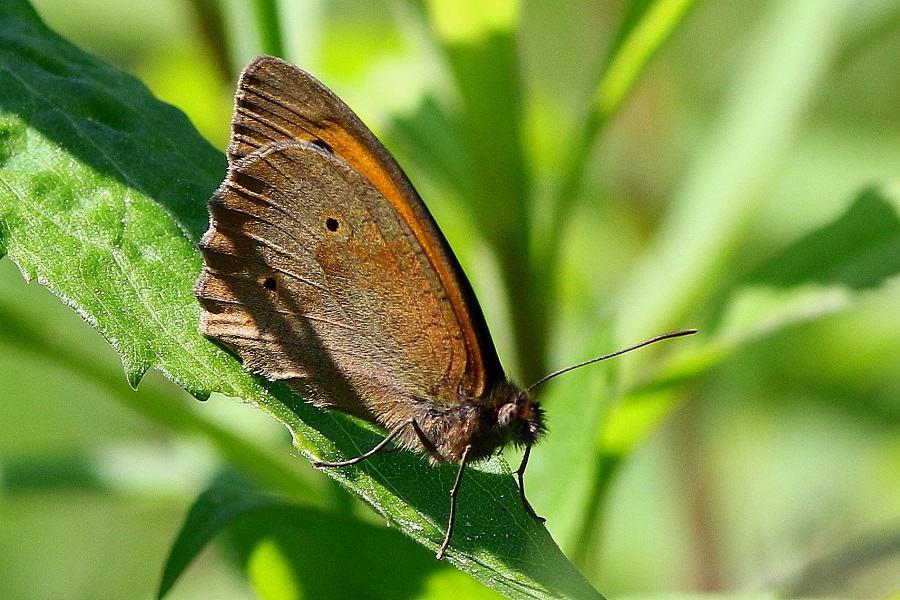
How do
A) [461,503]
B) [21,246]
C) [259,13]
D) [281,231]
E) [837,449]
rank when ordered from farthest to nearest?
[837,449] → [281,231] → [259,13] → [461,503] → [21,246]

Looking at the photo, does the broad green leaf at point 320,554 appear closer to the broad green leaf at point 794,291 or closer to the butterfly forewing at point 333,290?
the butterfly forewing at point 333,290

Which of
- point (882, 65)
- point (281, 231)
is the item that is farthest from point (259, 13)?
point (882, 65)

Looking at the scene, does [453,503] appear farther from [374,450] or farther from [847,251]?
[847,251]

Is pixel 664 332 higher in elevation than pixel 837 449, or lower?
lower

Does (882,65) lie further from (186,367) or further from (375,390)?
(186,367)

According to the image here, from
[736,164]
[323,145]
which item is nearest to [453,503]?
[323,145]

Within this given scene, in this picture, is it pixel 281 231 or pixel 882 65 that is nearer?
pixel 281 231

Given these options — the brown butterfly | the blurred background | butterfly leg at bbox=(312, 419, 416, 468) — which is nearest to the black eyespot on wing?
the brown butterfly
